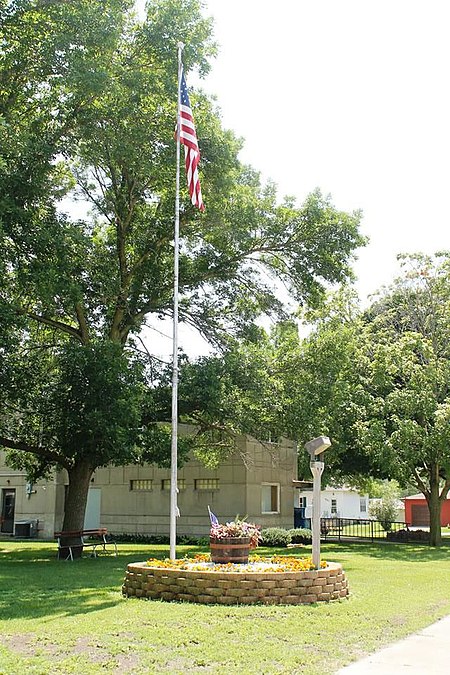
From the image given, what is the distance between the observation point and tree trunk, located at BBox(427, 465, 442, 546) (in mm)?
30250

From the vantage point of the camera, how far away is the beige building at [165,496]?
30.3 m

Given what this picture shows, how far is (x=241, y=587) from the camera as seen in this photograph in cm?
1141

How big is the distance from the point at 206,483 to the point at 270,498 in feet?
9.35

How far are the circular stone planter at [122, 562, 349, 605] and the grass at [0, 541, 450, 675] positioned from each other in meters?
0.28

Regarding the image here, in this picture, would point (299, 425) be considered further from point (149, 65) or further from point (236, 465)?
point (149, 65)

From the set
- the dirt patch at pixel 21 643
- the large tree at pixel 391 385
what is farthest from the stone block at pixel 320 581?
the large tree at pixel 391 385

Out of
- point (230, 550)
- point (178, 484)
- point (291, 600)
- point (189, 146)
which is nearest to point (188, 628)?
point (291, 600)

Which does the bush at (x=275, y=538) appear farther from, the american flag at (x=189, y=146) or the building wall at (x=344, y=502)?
the building wall at (x=344, y=502)

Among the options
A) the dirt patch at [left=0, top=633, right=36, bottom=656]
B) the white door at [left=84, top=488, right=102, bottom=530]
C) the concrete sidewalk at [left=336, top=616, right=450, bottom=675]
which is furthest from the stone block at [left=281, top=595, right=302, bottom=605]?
the white door at [left=84, top=488, right=102, bottom=530]

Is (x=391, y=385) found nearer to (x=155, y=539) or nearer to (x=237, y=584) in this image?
(x=155, y=539)

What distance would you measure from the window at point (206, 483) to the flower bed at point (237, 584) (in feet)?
59.8

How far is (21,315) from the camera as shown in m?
19.7

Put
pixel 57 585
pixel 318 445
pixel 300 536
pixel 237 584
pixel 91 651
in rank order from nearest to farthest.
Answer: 1. pixel 91 651
2. pixel 237 584
3. pixel 318 445
4. pixel 57 585
5. pixel 300 536

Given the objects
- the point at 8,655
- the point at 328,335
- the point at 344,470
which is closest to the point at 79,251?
the point at 328,335
